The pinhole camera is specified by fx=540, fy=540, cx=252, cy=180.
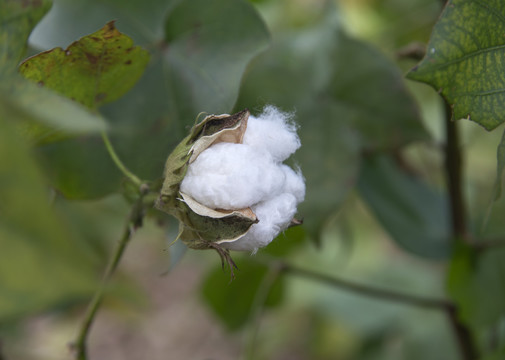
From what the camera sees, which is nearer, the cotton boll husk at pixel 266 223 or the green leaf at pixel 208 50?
the cotton boll husk at pixel 266 223

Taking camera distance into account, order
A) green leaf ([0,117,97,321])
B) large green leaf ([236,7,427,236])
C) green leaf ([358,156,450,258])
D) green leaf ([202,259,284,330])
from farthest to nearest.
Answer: green leaf ([202,259,284,330]), green leaf ([358,156,450,258]), large green leaf ([236,7,427,236]), green leaf ([0,117,97,321])

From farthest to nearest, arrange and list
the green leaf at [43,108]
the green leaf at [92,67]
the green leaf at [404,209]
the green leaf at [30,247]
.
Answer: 1. the green leaf at [404,209]
2. the green leaf at [92,67]
3. the green leaf at [43,108]
4. the green leaf at [30,247]

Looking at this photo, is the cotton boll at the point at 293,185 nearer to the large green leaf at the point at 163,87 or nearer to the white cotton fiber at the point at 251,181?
the white cotton fiber at the point at 251,181

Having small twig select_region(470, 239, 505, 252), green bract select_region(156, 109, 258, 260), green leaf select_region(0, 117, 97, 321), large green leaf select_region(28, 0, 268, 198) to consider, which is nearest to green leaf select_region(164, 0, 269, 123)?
large green leaf select_region(28, 0, 268, 198)

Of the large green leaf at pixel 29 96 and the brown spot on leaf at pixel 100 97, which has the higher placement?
the large green leaf at pixel 29 96

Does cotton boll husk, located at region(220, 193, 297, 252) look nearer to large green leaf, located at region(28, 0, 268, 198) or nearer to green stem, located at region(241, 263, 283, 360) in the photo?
large green leaf, located at region(28, 0, 268, 198)

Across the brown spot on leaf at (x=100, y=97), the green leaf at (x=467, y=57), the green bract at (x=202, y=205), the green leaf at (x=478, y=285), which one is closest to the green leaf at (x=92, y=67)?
the brown spot on leaf at (x=100, y=97)

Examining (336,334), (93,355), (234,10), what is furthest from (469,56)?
(93,355)

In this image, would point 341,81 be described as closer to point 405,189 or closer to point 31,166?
point 405,189
